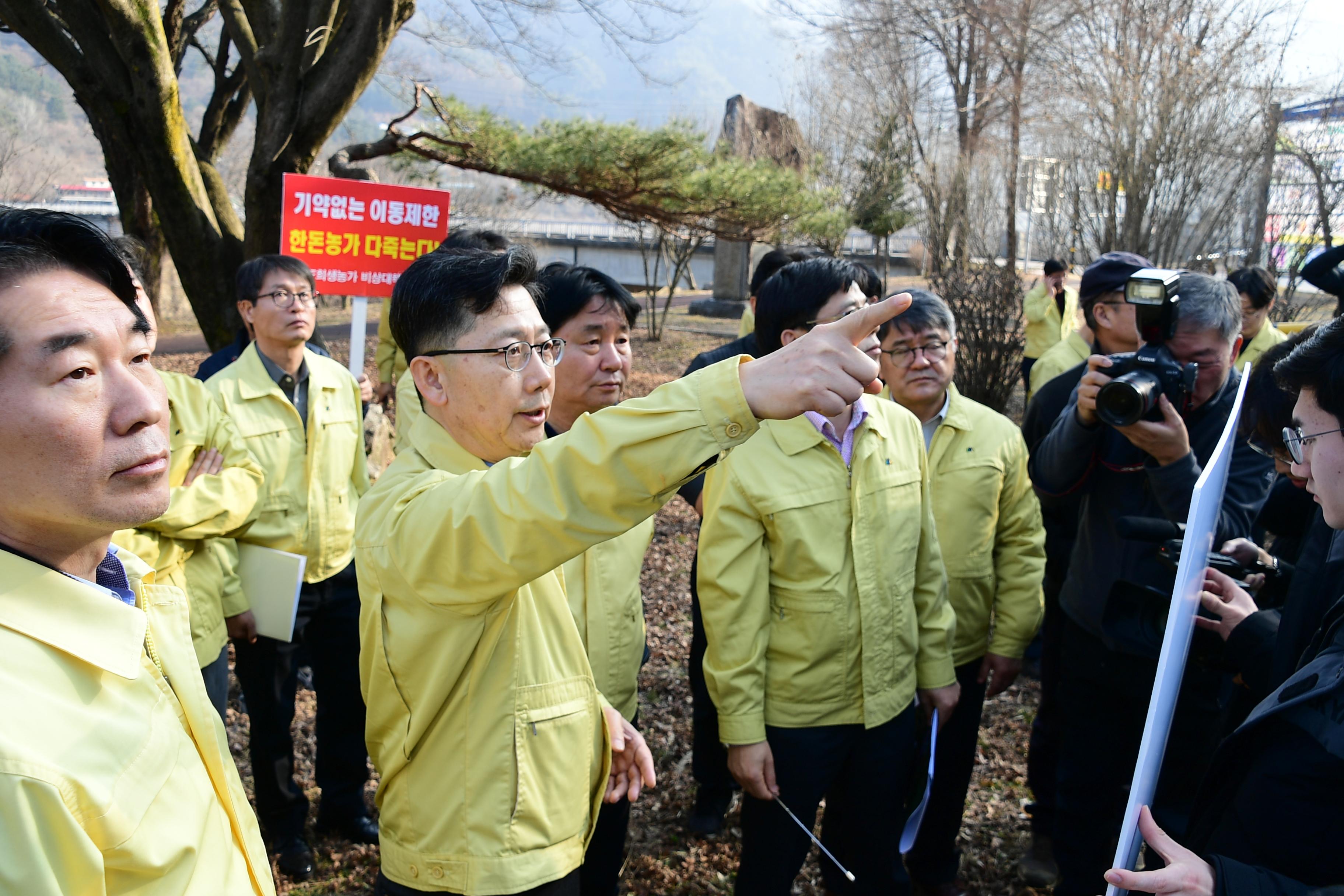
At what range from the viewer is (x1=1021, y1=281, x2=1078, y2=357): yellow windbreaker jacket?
8375mm

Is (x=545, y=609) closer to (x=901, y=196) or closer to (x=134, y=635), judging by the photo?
(x=134, y=635)

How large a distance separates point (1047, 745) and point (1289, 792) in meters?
2.17

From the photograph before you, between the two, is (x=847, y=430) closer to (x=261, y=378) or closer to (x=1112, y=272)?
(x=1112, y=272)

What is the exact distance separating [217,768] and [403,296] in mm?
918

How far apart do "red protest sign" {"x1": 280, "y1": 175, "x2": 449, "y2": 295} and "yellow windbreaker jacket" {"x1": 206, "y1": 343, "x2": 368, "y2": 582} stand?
54.7 inches

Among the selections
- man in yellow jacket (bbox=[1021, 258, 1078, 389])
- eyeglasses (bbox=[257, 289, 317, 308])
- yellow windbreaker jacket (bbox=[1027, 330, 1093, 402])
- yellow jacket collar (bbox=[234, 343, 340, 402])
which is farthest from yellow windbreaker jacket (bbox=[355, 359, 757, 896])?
man in yellow jacket (bbox=[1021, 258, 1078, 389])

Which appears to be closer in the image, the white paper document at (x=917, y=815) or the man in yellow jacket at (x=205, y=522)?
the white paper document at (x=917, y=815)

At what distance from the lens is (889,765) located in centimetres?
248

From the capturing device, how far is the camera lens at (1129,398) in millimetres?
2418

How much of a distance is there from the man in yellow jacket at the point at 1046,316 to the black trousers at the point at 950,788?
5983mm

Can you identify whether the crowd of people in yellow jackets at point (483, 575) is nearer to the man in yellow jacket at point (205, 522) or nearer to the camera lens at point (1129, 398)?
the man in yellow jacket at point (205, 522)

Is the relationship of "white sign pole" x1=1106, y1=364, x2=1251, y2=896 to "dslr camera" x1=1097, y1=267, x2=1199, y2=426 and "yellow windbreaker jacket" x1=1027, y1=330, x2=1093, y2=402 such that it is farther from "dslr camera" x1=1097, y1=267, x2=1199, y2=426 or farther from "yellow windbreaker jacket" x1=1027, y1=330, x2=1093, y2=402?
"yellow windbreaker jacket" x1=1027, y1=330, x2=1093, y2=402

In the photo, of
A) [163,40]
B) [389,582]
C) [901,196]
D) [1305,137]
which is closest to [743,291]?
[901,196]

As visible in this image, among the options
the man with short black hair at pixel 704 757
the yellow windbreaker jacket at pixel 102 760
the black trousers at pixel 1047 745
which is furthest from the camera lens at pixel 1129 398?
the yellow windbreaker jacket at pixel 102 760
